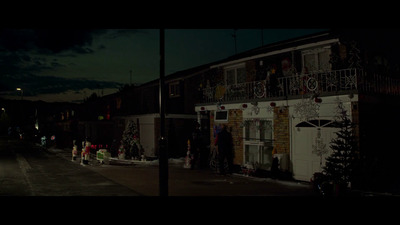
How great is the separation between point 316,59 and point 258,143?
4.44m

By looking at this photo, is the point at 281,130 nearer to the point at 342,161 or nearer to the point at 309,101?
the point at 309,101

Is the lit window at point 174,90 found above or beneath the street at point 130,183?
above

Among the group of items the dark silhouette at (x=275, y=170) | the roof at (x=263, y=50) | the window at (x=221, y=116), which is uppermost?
the roof at (x=263, y=50)

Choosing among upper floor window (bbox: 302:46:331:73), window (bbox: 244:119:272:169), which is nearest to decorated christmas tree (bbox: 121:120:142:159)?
window (bbox: 244:119:272:169)

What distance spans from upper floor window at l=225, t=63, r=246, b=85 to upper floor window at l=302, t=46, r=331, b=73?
388 centimetres

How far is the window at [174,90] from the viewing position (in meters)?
27.7

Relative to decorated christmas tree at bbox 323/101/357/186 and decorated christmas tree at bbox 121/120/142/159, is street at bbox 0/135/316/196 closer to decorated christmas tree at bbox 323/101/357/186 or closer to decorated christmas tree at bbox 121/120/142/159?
decorated christmas tree at bbox 323/101/357/186

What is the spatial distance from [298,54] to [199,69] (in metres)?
10.7

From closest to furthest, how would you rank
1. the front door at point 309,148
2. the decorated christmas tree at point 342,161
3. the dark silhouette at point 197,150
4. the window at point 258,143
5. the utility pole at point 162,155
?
the utility pole at point 162,155 → the decorated christmas tree at point 342,161 → the front door at point 309,148 → the window at point 258,143 → the dark silhouette at point 197,150

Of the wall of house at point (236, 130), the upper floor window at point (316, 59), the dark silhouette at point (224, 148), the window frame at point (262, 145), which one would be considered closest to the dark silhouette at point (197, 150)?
the wall of house at point (236, 130)

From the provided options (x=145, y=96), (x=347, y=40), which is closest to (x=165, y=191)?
(x=347, y=40)

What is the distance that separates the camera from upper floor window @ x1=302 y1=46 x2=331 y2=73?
1408 centimetres

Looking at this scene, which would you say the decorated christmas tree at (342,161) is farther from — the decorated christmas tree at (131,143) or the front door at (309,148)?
the decorated christmas tree at (131,143)

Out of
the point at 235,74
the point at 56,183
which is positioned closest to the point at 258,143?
the point at 235,74
